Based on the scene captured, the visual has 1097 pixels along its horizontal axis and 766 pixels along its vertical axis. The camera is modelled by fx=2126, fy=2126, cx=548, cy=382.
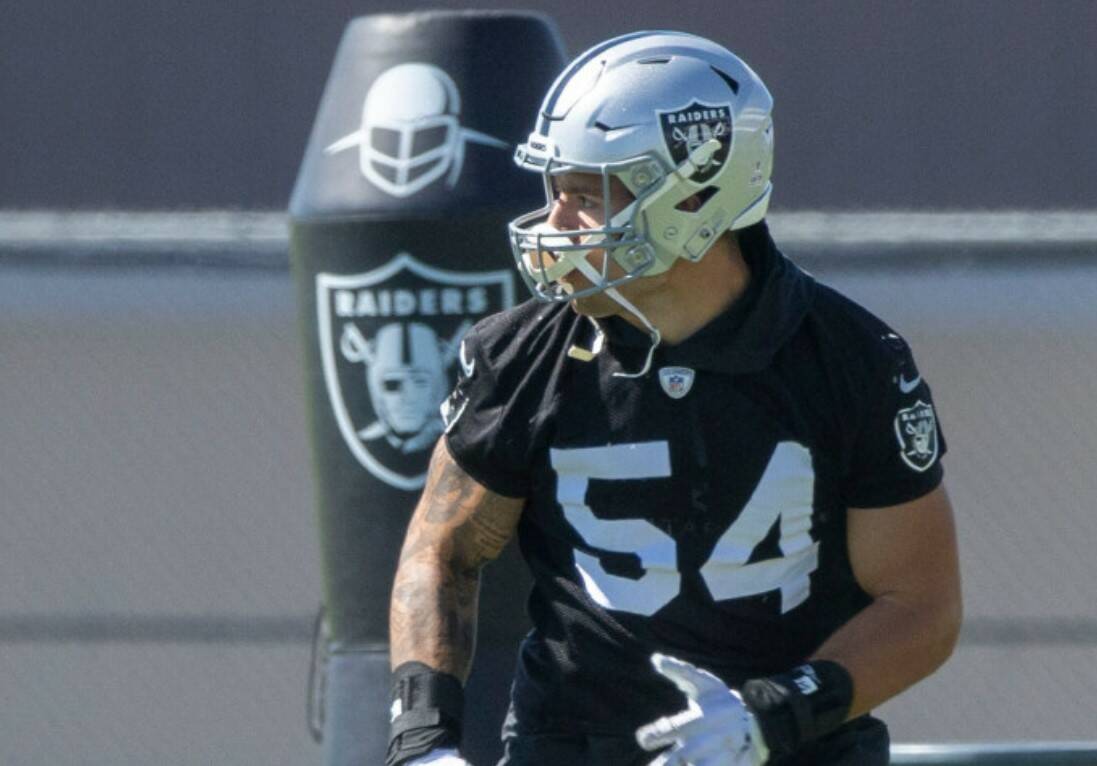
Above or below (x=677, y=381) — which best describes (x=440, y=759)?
below

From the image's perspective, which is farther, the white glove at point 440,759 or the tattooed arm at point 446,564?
the tattooed arm at point 446,564

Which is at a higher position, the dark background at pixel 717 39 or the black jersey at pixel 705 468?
the black jersey at pixel 705 468

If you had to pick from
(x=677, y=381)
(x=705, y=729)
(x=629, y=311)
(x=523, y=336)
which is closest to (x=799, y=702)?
(x=705, y=729)

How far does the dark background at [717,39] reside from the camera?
11.6 m

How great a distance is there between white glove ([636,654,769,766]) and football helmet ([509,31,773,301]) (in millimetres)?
582

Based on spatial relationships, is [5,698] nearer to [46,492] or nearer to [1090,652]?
[46,492]

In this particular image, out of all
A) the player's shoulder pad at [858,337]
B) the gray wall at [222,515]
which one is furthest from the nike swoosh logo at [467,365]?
the gray wall at [222,515]

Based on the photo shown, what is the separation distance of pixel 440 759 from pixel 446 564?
37 centimetres

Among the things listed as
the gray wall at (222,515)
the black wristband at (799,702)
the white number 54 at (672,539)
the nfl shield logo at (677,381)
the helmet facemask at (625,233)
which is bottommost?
the gray wall at (222,515)

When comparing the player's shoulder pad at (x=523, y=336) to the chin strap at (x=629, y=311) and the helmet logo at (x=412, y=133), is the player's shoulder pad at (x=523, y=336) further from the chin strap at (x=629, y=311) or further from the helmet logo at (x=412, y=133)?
the helmet logo at (x=412, y=133)

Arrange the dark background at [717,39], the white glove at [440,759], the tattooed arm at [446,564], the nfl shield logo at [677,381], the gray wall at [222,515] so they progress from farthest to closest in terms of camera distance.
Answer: the dark background at [717,39]
the gray wall at [222,515]
the tattooed arm at [446,564]
the nfl shield logo at [677,381]
the white glove at [440,759]

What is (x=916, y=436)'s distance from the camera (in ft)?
10.1

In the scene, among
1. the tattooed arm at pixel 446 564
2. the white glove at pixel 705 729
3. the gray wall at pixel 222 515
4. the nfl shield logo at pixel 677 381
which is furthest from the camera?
the gray wall at pixel 222 515

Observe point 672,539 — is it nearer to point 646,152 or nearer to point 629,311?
point 629,311
